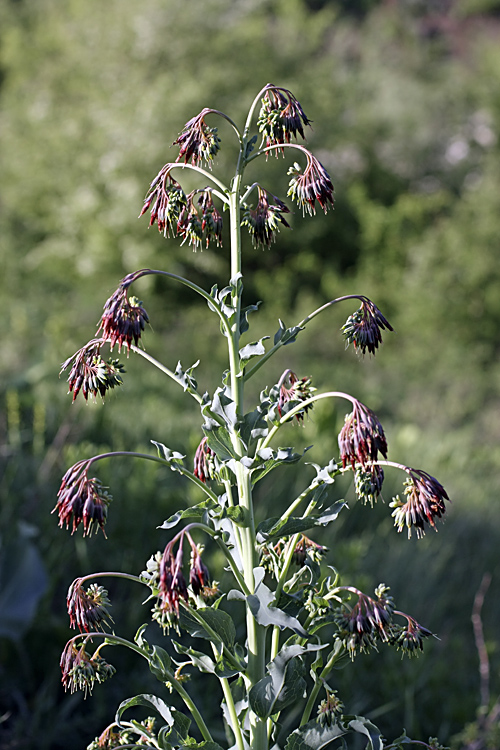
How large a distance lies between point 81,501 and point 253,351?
12.1 inches

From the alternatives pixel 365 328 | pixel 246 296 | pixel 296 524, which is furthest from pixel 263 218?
pixel 246 296

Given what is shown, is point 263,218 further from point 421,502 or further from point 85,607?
point 85,607

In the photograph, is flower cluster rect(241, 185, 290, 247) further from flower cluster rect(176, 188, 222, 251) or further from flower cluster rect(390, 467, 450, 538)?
flower cluster rect(390, 467, 450, 538)

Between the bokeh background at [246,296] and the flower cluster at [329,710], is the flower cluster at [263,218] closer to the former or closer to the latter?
the bokeh background at [246,296]

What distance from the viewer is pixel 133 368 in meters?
6.63

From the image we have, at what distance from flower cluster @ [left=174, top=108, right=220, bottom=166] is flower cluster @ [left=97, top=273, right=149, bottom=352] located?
0.19 m

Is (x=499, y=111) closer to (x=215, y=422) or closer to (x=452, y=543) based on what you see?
(x=452, y=543)

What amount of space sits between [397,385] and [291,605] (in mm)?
6615

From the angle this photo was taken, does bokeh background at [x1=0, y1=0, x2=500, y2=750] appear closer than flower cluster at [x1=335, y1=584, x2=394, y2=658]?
No

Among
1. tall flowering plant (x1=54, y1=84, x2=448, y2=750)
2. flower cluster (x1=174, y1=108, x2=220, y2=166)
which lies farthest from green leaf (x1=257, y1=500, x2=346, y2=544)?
flower cluster (x1=174, y1=108, x2=220, y2=166)

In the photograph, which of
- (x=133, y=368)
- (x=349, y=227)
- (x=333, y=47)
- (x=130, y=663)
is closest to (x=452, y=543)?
(x=130, y=663)

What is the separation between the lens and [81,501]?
851 millimetres

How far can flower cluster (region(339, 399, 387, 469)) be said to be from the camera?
856 millimetres

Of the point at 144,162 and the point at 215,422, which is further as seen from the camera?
the point at 144,162
